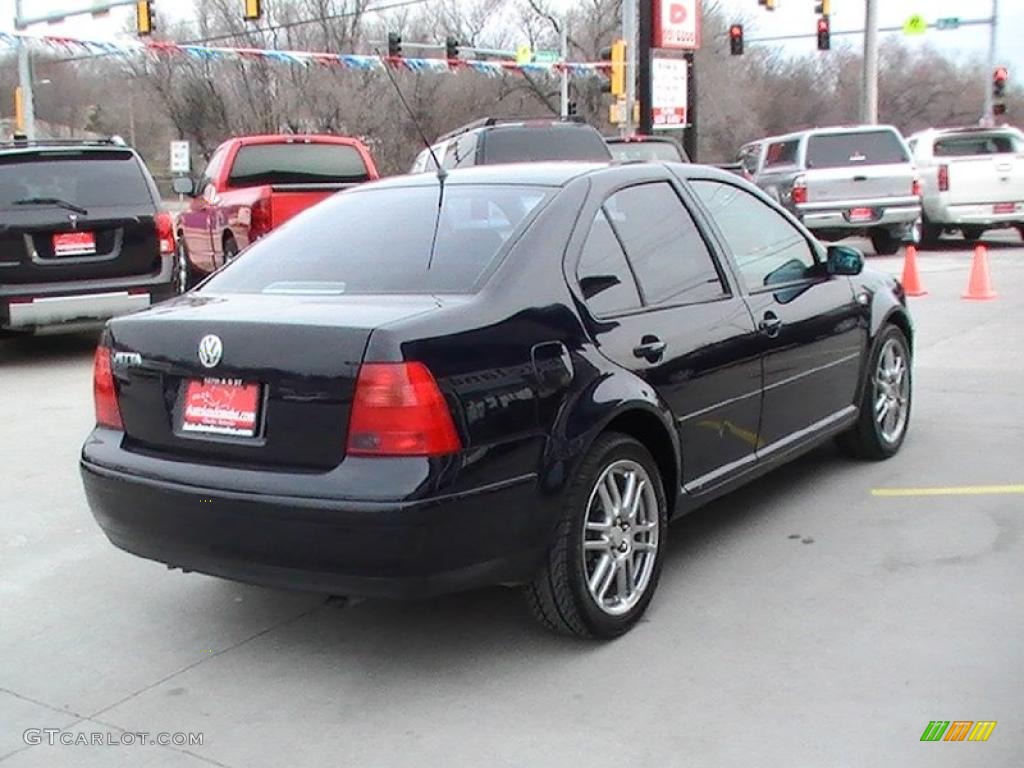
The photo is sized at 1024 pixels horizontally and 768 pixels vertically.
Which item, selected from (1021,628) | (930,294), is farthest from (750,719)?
(930,294)

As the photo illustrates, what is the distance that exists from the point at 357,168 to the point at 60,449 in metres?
7.05

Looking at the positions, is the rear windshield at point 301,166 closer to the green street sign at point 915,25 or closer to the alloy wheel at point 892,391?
the alloy wheel at point 892,391

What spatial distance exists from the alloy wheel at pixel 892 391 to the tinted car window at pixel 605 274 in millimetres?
2227

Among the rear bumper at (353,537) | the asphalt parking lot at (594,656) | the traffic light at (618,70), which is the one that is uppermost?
the traffic light at (618,70)

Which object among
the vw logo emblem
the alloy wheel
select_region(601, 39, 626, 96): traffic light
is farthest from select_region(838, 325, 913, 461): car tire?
select_region(601, 39, 626, 96): traffic light

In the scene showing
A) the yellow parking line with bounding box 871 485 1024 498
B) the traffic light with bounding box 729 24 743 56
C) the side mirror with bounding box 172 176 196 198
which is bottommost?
the yellow parking line with bounding box 871 485 1024 498

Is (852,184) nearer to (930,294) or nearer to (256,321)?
(930,294)

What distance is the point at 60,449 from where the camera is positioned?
7.13m

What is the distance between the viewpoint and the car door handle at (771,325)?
5.02m

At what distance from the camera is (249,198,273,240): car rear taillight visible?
1101 cm

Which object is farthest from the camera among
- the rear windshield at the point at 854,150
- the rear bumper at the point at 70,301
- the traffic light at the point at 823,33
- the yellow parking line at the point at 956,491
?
the traffic light at the point at 823,33

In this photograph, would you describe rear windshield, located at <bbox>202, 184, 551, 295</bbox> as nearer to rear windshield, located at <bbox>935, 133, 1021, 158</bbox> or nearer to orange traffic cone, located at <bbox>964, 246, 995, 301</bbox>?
orange traffic cone, located at <bbox>964, 246, 995, 301</bbox>

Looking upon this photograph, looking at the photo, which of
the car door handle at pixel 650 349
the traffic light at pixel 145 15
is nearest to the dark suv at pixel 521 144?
the car door handle at pixel 650 349

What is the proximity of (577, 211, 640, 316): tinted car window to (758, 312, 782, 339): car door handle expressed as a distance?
0.84 m
